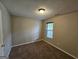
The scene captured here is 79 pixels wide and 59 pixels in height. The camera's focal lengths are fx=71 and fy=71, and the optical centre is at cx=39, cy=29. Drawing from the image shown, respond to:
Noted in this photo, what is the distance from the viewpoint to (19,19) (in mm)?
4871

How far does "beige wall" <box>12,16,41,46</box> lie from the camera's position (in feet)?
15.5

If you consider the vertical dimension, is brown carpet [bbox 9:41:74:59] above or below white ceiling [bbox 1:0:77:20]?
below

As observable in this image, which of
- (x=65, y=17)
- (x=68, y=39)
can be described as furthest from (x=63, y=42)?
(x=65, y=17)

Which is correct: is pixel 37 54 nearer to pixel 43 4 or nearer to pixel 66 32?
pixel 66 32

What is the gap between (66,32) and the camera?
3.65 meters

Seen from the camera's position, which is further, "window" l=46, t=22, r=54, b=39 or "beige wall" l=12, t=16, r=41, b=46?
"window" l=46, t=22, r=54, b=39

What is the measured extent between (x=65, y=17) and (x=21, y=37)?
10.5 ft

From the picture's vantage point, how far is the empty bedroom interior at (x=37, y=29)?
247cm

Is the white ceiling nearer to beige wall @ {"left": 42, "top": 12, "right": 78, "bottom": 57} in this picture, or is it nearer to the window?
beige wall @ {"left": 42, "top": 12, "right": 78, "bottom": 57}

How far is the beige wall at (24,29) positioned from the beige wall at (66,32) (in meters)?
1.90

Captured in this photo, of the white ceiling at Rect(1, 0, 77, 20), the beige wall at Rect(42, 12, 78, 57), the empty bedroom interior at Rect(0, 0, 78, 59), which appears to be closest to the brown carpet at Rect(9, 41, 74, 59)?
the empty bedroom interior at Rect(0, 0, 78, 59)

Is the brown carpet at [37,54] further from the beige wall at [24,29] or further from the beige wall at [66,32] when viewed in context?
the beige wall at [24,29]

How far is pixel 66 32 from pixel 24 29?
293cm

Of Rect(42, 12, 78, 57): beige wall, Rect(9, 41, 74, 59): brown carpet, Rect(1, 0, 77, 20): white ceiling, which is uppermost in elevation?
Rect(1, 0, 77, 20): white ceiling
